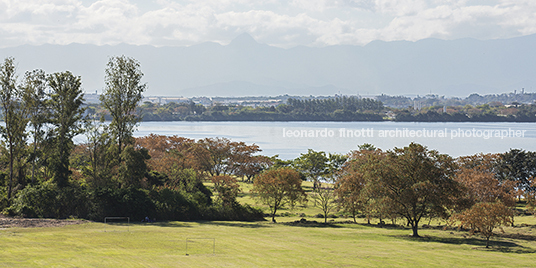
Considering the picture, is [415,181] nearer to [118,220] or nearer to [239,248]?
[239,248]

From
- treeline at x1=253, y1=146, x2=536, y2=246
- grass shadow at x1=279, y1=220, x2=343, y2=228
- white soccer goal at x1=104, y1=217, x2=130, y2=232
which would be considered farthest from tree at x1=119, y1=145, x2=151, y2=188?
grass shadow at x1=279, y1=220, x2=343, y2=228

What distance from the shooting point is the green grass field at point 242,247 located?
21344mm

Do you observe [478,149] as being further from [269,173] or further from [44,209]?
[44,209]

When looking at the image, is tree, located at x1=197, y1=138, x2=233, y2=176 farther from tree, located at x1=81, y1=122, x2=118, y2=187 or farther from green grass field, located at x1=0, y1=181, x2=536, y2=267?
green grass field, located at x1=0, y1=181, x2=536, y2=267

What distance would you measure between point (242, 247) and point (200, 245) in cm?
222

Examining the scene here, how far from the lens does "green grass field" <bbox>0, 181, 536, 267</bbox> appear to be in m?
21.3

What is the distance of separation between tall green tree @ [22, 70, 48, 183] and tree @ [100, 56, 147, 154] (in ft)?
17.0

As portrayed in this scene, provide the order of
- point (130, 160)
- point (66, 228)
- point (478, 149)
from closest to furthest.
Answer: point (66, 228)
point (130, 160)
point (478, 149)

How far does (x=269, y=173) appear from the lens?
44.3 m

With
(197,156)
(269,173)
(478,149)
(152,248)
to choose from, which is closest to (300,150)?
(478,149)

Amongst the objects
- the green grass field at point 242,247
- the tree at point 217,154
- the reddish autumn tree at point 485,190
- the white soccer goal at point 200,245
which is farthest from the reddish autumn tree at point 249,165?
the white soccer goal at point 200,245

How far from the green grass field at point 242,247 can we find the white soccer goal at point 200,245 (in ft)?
0.17

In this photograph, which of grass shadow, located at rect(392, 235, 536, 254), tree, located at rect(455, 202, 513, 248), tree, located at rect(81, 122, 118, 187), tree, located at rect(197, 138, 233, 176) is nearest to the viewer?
grass shadow, located at rect(392, 235, 536, 254)

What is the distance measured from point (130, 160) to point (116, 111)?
6113 mm
